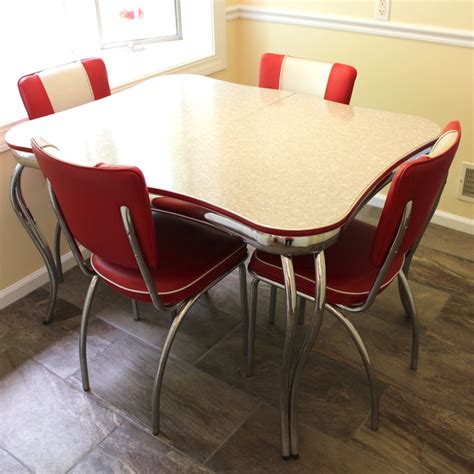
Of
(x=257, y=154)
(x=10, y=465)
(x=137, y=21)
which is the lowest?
(x=10, y=465)

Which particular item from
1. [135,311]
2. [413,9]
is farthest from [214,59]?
[135,311]

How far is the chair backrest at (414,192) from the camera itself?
125 cm

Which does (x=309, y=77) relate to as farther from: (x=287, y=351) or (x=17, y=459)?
(x=17, y=459)

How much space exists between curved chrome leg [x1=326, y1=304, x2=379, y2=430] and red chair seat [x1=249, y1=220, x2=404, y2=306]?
0.04 meters

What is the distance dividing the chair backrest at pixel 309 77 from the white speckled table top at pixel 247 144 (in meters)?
0.09

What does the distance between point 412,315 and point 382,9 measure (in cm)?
142

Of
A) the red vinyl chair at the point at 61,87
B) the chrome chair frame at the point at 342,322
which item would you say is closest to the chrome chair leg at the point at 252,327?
the chrome chair frame at the point at 342,322

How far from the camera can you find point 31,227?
1958 mm

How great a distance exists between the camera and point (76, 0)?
2.38 meters

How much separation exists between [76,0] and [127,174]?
4.91 ft

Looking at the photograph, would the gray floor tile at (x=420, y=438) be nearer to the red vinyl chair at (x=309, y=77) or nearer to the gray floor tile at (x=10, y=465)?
the red vinyl chair at (x=309, y=77)

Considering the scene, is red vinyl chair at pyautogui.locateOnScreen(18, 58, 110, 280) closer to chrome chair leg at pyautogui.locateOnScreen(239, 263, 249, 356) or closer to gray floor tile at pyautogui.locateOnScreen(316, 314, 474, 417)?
chrome chair leg at pyautogui.locateOnScreen(239, 263, 249, 356)

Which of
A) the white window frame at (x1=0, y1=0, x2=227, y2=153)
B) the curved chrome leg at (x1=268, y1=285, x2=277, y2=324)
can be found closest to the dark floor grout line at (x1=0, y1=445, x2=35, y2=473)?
the curved chrome leg at (x1=268, y1=285, x2=277, y2=324)

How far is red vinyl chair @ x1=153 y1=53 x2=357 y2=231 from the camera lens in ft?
6.60
